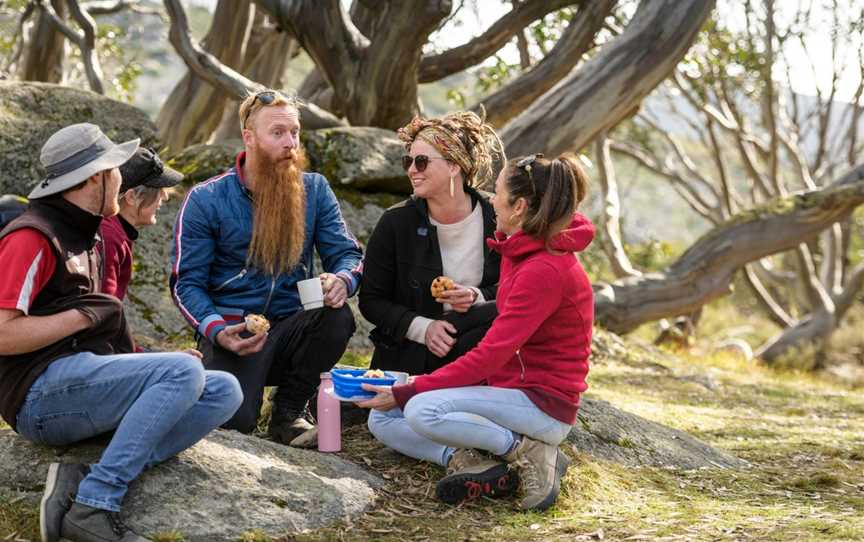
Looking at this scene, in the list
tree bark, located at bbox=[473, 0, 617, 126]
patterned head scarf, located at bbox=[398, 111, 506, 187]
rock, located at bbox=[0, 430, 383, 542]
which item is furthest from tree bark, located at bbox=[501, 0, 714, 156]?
rock, located at bbox=[0, 430, 383, 542]

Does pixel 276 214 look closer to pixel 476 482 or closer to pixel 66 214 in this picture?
pixel 66 214

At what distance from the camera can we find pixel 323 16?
9391 mm

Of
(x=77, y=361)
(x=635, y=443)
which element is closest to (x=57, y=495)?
(x=77, y=361)

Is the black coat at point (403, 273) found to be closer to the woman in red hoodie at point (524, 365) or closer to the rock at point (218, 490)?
the woman in red hoodie at point (524, 365)

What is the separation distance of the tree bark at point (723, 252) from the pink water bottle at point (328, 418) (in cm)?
714

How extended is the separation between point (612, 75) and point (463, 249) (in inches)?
191

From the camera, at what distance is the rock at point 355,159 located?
8758 mm

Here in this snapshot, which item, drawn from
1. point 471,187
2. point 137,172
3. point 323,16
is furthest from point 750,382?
point 137,172

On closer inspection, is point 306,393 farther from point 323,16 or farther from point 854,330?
point 854,330

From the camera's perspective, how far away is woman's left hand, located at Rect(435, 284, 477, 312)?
16.6 feet

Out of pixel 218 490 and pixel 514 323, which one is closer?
pixel 218 490

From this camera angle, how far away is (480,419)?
446 centimetres

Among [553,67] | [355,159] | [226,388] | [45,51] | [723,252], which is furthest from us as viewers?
[45,51]

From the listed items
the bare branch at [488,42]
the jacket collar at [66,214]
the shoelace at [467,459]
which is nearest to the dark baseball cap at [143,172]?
the jacket collar at [66,214]
